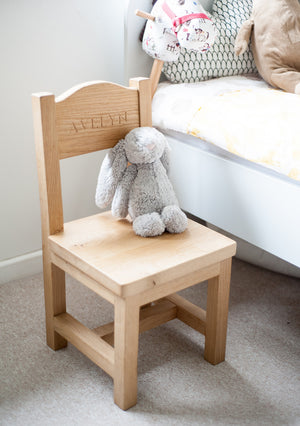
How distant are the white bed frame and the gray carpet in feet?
1.01

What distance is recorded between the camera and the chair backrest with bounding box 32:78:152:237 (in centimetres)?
121

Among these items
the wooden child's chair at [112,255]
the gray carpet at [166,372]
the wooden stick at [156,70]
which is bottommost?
the gray carpet at [166,372]

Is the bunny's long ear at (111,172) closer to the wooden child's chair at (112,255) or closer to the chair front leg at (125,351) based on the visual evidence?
the wooden child's chair at (112,255)

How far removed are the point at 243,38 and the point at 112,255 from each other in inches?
35.6

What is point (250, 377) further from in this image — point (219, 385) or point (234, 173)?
point (234, 173)

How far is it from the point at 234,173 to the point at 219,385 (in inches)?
22.9

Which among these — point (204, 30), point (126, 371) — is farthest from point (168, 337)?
point (204, 30)

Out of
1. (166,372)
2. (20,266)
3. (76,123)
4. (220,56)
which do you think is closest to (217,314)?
(166,372)

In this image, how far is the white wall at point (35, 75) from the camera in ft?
5.09

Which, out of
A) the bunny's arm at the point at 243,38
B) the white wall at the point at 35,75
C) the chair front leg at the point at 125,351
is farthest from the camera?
the bunny's arm at the point at 243,38

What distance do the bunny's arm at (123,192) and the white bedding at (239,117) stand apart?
0.92ft

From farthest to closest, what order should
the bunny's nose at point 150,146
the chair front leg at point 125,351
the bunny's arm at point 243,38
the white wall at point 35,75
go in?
A: the bunny's arm at point 243,38 < the white wall at point 35,75 < the bunny's nose at point 150,146 < the chair front leg at point 125,351

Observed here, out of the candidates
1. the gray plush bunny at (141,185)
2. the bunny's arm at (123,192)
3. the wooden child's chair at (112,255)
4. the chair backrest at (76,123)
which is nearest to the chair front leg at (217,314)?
the wooden child's chair at (112,255)

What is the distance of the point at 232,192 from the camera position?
1476 mm
